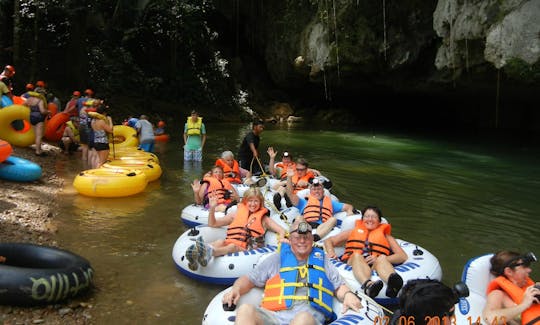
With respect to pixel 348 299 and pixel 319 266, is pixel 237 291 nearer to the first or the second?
pixel 319 266

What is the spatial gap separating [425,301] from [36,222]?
5.07 m

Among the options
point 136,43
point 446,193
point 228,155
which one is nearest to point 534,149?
A: point 446,193

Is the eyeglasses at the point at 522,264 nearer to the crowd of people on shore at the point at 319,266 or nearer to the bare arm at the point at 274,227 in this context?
the crowd of people on shore at the point at 319,266

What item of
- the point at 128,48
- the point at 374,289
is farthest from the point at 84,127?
the point at 128,48

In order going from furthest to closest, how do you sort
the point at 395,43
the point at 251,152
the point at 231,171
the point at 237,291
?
the point at 395,43, the point at 251,152, the point at 231,171, the point at 237,291

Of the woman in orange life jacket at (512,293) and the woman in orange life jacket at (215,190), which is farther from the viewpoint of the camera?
the woman in orange life jacket at (215,190)

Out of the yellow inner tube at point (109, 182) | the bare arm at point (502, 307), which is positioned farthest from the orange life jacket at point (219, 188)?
the bare arm at point (502, 307)

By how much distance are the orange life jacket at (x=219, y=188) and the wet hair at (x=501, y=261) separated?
3.77 meters

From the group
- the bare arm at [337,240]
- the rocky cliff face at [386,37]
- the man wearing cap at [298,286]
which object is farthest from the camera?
the rocky cliff face at [386,37]

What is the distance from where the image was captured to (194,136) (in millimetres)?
10953

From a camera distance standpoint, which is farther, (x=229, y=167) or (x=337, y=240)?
(x=229, y=167)

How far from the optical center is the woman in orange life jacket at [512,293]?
10.9ft

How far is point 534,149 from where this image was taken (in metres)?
15.8

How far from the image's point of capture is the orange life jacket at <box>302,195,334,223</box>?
6.04 metres
